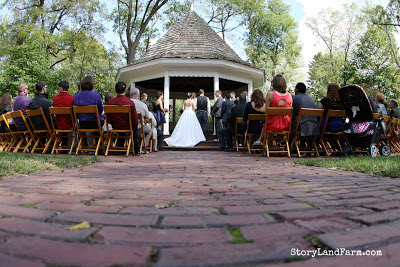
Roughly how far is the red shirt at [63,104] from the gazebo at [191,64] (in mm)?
7159

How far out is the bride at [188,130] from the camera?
38.8 feet

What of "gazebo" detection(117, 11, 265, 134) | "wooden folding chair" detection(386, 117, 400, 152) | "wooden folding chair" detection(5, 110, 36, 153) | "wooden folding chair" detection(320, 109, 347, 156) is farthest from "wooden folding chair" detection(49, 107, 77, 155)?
"wooden folding chair" detection(386, 117, 400, 152)

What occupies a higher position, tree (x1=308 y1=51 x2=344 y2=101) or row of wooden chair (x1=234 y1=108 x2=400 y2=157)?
tree (x1=308 y1=51 x2=344 y2=101)

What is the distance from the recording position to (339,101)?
6.73 m

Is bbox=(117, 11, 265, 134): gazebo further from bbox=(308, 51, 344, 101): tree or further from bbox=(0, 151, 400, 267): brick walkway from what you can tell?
bbox=(308, 51, 344, 101): tree

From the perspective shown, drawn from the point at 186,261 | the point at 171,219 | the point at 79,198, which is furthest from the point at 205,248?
the point at 79,198

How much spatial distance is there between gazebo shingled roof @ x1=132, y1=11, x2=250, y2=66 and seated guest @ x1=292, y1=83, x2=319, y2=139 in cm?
750

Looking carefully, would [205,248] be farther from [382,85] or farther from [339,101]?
[382,85]

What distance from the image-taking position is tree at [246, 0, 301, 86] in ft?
121

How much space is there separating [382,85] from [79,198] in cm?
3317

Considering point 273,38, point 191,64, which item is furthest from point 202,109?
point 273,38

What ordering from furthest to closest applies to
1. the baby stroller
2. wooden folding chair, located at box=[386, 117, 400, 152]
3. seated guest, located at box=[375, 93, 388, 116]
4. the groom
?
the groom < seated guest, located at box=[375, 93, 388, 116] < wooden folding chair, located at box=[386, 117, 400, 152] < the baby stroller

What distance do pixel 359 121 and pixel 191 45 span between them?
35.0 feet

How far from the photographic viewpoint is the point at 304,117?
21.5ft
